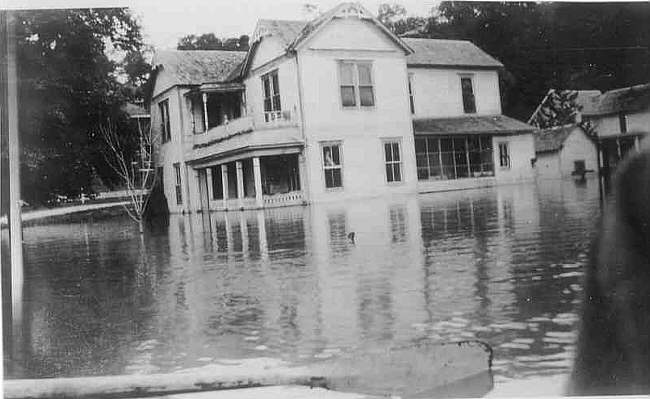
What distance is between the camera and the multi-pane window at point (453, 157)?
2.99 meters

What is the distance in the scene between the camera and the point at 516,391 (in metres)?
2.00

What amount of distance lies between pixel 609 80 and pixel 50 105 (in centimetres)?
250

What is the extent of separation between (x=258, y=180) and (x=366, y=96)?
26.2 inches

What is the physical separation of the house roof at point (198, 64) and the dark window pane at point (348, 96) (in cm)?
50

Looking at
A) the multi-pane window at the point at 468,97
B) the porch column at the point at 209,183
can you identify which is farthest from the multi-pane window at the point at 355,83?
the porch column at the point at 209,183

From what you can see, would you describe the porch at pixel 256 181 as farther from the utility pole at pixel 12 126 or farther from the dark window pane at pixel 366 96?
the utility pole at pixel 12 126

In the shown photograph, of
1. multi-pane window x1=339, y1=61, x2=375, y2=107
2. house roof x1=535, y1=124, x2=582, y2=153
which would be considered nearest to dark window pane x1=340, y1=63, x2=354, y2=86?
multi-pane window x1=339, y1=61, x2=375, y2=107

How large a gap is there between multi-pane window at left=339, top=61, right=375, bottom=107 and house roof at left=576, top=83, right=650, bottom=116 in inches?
38.5

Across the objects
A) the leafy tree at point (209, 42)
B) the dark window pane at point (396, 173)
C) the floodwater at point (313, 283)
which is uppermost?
the leafy tree at point (209, 42)

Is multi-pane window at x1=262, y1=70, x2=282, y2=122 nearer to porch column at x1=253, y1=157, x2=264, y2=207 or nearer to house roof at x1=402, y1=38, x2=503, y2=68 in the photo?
porch column at x1=253, y1=157, x2=264, y2=207

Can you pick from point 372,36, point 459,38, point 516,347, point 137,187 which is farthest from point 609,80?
point 137,187

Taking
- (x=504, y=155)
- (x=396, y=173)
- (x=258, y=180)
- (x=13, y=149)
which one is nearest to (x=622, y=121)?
(x=504, y=155)

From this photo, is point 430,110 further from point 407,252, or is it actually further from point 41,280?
point 41,280

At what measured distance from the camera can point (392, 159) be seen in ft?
9.31
